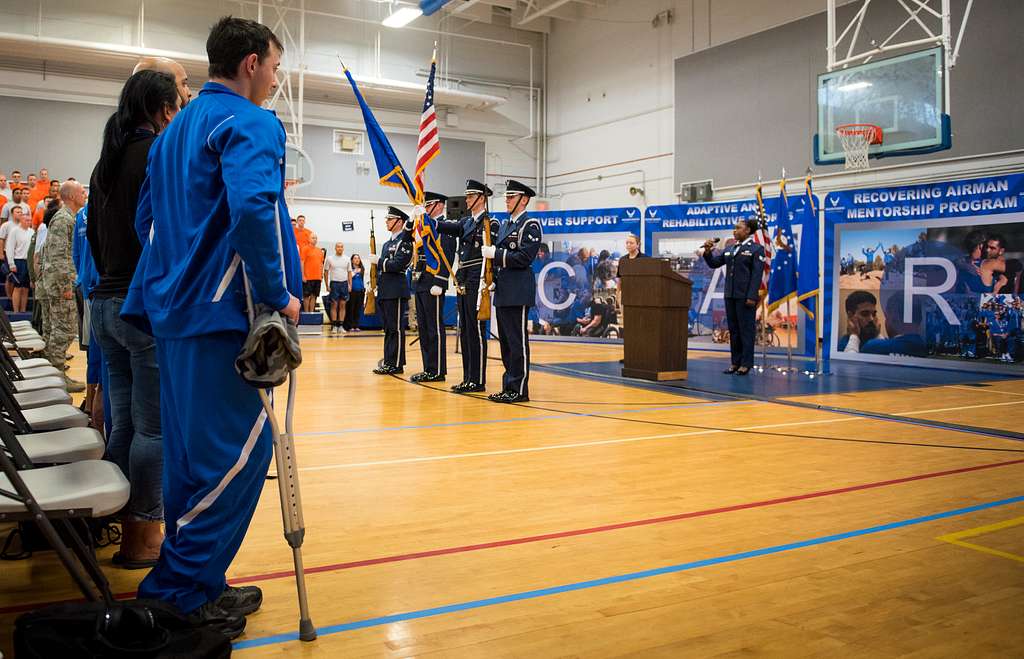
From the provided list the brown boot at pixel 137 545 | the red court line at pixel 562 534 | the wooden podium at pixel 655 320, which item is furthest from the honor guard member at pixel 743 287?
the brown boot at pixel 137 545

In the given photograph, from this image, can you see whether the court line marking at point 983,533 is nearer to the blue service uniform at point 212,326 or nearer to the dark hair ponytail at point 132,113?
the blue service uniform at point 212,326

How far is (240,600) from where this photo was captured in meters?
2.32

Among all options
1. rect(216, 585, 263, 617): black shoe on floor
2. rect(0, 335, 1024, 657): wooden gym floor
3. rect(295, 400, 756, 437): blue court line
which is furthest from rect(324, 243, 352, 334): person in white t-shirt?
rect(216, 585, 263, 617): black shoe on floor

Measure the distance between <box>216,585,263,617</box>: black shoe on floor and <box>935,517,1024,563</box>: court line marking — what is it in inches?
97.1

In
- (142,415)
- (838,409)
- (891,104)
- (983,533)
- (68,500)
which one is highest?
(891,104)

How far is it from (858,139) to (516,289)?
19.2ft

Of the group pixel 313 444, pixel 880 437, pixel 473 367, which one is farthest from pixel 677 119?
pixel 313 444

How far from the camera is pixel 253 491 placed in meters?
2.20

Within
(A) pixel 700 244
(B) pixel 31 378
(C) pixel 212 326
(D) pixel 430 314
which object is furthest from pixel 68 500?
(A) pixel 700 244

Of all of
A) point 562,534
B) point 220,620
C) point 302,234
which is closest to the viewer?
point 220,620

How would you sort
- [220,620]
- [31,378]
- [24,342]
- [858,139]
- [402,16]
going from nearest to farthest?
1. [220,620]
2. [31,378]
3. [24,342]
4. [858,139]
5. [402,16]

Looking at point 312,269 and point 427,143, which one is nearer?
point 427,143

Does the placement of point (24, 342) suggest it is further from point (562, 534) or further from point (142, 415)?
point (562, 534)

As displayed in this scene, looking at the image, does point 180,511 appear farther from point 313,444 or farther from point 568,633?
point 313,444
